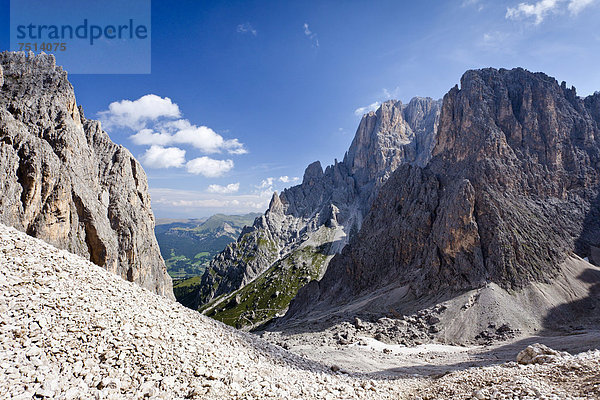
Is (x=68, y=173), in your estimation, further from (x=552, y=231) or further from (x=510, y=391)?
(x=552, y=231)

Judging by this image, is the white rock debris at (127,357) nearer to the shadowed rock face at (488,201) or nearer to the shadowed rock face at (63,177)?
the shadowed rock face at (63,177)

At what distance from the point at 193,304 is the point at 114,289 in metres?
193

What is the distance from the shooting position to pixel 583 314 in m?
59.3

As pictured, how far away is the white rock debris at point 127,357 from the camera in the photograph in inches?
333

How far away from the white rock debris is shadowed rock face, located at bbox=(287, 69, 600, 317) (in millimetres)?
66178

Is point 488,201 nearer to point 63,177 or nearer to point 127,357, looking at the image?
point 127,357

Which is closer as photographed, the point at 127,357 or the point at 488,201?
the point at 127,357

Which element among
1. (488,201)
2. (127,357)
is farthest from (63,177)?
(488,201)

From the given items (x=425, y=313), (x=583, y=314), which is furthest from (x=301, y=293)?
(x=583, y=314)

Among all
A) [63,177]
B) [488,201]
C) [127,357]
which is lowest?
[127,357]

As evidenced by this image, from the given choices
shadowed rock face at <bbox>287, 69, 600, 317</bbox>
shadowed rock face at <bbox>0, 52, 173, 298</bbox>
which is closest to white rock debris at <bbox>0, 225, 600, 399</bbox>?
shadowed rock face at <bbox>0, 52, 173, 298</bbox>

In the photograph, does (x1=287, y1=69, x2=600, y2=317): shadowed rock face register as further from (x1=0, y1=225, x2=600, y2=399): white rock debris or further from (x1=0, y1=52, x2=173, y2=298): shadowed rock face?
(x1=0, y1=225, x2=600, y2=399): white rock debris

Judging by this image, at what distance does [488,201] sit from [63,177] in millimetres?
102133

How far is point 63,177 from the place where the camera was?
153ft
